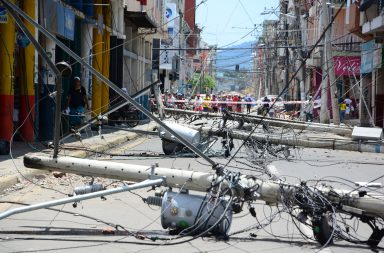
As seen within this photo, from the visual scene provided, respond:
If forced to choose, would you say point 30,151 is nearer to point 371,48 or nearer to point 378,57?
point 378,57

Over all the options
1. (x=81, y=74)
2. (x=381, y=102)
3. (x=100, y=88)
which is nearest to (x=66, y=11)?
(x=81, y=74)

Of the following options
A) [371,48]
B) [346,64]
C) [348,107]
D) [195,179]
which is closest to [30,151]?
[195,179]

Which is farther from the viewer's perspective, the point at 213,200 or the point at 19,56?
the point at 19,56

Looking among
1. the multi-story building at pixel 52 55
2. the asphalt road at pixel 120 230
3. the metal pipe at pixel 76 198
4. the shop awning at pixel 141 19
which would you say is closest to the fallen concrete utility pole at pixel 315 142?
the multi-story building at pixel 52 55

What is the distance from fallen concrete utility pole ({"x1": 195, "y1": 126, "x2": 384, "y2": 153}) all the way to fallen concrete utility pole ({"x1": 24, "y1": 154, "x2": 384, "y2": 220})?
621 cm

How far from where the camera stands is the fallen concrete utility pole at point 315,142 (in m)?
13.8

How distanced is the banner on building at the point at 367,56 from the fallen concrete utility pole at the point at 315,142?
1685 cm

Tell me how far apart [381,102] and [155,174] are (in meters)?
26.9

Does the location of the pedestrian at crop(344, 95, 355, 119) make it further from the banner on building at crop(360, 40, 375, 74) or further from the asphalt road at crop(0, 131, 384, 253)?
the asphalt road at crop(0, 131, 384, 253)

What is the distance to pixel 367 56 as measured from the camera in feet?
106

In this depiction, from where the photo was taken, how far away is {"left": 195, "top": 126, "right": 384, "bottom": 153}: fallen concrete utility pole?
1384 cm

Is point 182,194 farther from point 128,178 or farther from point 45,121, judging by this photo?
point 45,121

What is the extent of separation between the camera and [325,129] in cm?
1728

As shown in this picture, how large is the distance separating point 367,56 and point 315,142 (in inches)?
755
